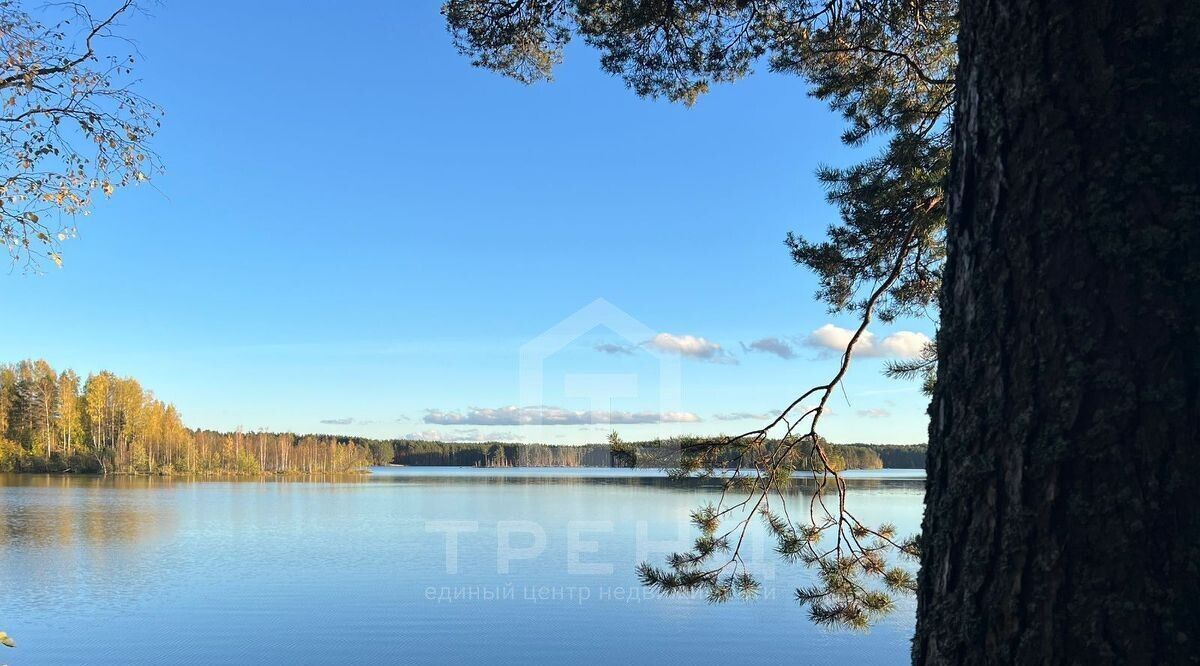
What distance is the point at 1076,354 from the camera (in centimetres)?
96

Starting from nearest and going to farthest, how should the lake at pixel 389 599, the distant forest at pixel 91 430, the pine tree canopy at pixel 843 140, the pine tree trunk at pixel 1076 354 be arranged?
the pine tree trunk at pixel 1076 354, the pine tree canopy at pixel 843 140, the lake at pixel 389 599, the distant forest at pixel 91 430

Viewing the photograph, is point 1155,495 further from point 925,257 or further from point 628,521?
point 628,521

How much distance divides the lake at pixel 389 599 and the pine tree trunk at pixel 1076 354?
2087mm

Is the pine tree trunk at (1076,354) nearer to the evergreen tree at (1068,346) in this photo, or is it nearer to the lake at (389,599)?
the evergreen tree at (1068,346)

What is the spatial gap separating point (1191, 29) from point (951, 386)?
0.56 meters

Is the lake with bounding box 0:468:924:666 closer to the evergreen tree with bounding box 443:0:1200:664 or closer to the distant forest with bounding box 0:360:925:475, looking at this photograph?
the evergreen tree with bounding box 443:0:1200:664

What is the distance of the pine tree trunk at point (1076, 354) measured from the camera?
2.98 ft

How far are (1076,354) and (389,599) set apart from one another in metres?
12.5

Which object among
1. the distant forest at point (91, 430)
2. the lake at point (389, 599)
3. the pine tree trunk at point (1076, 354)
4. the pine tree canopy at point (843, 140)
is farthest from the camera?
the distant forest at point (91, 430)

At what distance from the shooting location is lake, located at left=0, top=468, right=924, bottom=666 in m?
9.67

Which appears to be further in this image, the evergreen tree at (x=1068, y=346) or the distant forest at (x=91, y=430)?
the distant forest at (x=91, y=430)

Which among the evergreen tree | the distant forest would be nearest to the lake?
the evergreen tree

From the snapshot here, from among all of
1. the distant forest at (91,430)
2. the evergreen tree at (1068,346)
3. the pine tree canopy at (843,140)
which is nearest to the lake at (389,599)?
the pine tree canopy at (843,140)

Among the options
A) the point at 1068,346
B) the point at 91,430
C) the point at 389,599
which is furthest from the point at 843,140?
the point at 91,430
